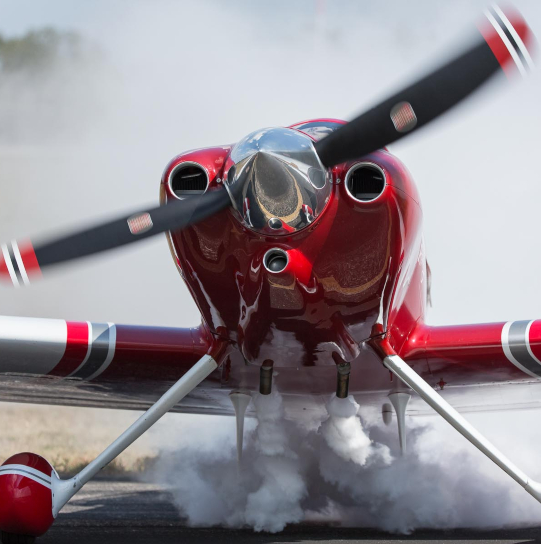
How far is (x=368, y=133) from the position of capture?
6473mm

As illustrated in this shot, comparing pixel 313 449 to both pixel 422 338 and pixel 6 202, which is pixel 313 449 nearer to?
pixel 422 338

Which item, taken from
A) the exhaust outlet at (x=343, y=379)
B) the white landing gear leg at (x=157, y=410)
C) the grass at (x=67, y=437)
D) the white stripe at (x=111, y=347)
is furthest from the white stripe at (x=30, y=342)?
the grass at (x=67, y=437)

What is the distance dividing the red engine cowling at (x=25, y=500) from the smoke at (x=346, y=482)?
222 cm

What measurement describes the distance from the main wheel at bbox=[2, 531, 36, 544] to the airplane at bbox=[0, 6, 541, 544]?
0.01 m

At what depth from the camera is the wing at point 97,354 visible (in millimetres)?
8969

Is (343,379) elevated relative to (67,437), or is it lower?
elevated

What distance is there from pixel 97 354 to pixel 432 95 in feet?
16.2

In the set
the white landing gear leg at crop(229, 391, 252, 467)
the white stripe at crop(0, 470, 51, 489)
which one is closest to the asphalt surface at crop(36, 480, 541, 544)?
the white stripe at crop(0, 470, 51, 489)

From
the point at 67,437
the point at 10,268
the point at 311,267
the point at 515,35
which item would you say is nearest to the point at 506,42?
the point at 515,35

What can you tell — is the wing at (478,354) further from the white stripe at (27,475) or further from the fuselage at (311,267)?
the white stripe at (27,475)

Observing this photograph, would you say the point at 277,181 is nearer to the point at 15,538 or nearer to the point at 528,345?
the point at 528,345

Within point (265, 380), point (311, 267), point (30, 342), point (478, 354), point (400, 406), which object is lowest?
point (400, 406)

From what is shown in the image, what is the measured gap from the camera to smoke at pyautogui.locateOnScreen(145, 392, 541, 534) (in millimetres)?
8656

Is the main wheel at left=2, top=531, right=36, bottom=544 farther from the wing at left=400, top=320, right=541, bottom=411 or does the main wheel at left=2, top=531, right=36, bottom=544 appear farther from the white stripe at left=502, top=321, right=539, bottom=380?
the white stripe at left=502, top=321, right=539, bottom=380
